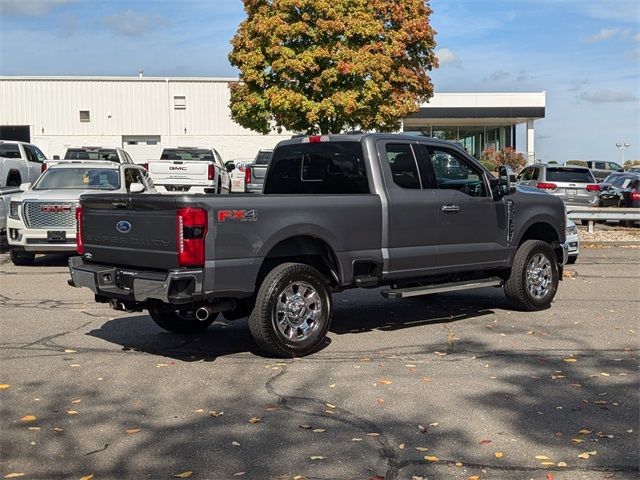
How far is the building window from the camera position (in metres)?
45.6

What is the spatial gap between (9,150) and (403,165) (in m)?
16.9

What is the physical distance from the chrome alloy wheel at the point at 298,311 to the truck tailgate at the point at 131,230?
112 centimetres

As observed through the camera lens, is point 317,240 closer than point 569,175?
Yes

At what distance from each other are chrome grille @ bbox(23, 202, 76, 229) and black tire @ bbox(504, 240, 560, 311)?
801 cm

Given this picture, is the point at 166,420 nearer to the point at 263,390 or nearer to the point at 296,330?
the point at 263,390

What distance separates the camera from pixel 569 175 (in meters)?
21.3

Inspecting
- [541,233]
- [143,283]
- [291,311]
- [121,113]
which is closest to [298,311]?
[291,311]

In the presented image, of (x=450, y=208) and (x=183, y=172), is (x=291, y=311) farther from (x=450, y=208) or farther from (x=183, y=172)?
(x=183, y=172)

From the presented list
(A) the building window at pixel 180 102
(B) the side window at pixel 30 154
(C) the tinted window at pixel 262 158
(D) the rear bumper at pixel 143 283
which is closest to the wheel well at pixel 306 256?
(D) the rear bumper at pixel 143 283

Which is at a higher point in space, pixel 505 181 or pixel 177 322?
pixel 505 181

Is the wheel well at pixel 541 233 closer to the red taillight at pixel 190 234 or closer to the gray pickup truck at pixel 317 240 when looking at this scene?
the gray pickup truck at pixel 317 240

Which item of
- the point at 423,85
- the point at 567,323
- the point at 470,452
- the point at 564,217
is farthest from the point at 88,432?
the point at 423,85

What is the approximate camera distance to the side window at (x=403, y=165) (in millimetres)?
8195

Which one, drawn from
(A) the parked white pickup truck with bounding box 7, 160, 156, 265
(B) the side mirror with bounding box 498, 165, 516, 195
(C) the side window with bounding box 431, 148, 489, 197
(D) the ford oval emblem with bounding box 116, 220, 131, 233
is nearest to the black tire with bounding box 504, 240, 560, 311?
(B) the side mirror with bounding box 498, 165, 516, 195
